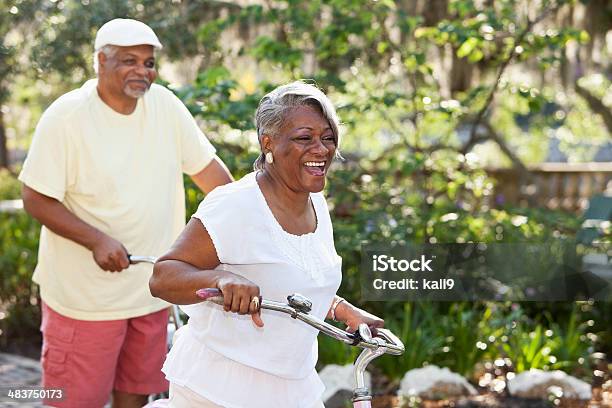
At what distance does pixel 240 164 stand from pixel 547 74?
17.3 ft

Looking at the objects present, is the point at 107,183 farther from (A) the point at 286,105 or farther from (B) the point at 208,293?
(B) the point at 208,293

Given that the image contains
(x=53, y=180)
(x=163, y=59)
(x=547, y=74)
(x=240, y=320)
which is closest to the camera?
(x=240, y=320)

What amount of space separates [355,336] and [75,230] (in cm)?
141

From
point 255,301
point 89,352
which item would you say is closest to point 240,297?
point 255,301

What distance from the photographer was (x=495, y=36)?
6340 mm

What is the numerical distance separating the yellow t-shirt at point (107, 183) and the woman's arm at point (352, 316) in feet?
3.62

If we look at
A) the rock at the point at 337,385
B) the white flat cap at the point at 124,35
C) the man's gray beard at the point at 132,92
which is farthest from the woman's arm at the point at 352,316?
the rock at the point at 337,385

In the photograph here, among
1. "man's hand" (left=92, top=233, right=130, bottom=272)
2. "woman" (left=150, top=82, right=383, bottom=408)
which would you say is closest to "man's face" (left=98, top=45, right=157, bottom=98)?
"man's hand" (left=92, top=233, right=130, bottom=272)

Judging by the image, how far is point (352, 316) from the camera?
285 centimetres

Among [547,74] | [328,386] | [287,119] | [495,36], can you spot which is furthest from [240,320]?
[547,74]

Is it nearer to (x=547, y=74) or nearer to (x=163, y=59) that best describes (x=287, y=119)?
(x=163, y=59)

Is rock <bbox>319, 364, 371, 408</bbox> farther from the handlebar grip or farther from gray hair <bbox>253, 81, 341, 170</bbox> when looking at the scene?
the handlebar grip

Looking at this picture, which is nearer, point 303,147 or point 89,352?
point 303,147

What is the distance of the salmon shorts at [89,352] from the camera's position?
3.79 metres
